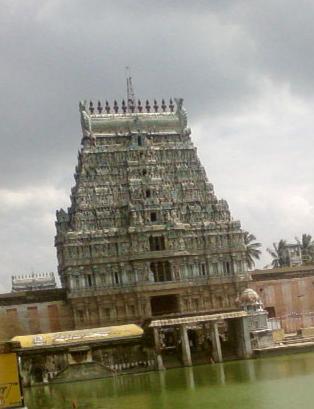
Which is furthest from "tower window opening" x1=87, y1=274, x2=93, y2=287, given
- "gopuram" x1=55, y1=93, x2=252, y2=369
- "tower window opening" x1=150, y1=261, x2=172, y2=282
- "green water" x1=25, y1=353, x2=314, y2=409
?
"green water" x1=25, y1=353, x2=314, y2=409

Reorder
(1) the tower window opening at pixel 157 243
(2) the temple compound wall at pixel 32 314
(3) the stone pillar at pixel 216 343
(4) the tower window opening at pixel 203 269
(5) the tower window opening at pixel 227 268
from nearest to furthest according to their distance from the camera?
(3) the stone pillar at pixel 216 343
(2) the temple compound wall at pixel 32 314
(1) the tower window opening at pixel 157 243
(4) the tower window opening at pixel 203 269
(5) the tower window opening at pixel 227 268

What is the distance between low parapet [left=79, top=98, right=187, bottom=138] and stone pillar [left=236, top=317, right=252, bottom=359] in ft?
72.3

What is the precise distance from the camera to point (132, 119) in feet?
227

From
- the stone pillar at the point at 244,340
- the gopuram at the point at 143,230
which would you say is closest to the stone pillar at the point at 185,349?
the stone pillar at the point at 244,340

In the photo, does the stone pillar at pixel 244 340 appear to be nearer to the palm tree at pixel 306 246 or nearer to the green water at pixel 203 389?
the green water at pixel 203 389

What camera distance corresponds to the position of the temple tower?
211 feet

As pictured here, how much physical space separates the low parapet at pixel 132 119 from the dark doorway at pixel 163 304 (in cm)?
1506

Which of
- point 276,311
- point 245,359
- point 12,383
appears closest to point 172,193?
point 276,311

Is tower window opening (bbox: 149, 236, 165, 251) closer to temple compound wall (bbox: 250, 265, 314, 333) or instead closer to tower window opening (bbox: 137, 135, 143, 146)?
tower window opening (bbox: 137, 135, 143, 146)

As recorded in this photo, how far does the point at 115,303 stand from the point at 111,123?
16287 mm

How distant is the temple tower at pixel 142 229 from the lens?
6425cm

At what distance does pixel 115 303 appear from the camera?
211 ft

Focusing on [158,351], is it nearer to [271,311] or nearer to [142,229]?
[142,229]

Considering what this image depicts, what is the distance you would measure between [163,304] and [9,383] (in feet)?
126
